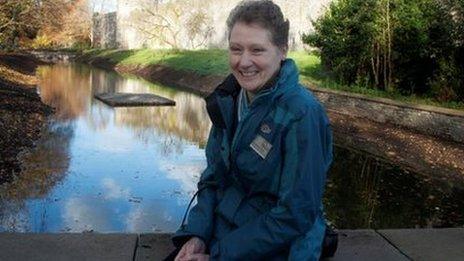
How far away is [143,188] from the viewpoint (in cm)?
794

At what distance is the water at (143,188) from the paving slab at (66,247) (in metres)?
2.94

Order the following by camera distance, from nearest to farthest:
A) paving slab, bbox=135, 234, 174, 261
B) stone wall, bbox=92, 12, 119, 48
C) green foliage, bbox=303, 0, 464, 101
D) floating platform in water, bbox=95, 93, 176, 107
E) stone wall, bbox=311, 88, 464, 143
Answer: paving slab, bbox=135, 234, 174, 261 < stone wall, bbox=311, 88, 464, 143 < green foliage, bbox=303, 0, 464, 101 < floating platform in water, bbox=95, 93, 176, 107 < stone wall, bbox=92, 12, 119, 48

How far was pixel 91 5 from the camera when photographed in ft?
242

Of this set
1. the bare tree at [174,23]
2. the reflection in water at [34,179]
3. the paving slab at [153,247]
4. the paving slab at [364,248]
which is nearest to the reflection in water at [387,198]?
the paving slab at [364,248]

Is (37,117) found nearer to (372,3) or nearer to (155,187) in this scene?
(155,187)

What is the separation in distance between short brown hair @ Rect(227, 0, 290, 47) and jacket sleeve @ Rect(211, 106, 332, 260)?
14.3 inches

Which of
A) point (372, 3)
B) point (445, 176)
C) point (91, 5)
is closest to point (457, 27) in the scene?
point (372, 3)

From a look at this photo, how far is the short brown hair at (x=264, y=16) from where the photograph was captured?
7.48ft

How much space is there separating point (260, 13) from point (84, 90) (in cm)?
2277

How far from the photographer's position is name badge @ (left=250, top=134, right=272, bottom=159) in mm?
2305

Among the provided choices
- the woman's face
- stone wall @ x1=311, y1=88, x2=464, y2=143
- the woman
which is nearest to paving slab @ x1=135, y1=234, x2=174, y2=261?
the woman

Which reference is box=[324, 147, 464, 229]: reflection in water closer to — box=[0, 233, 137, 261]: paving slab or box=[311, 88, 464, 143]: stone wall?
box=[311, 88, 464, 143]: stone wall

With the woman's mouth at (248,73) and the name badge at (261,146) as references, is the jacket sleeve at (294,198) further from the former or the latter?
the woman's mouth at (248,73)

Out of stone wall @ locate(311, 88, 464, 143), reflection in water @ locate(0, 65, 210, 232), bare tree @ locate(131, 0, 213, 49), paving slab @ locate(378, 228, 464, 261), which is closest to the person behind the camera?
paving slab @ locate(378, 228, 464, 261)
